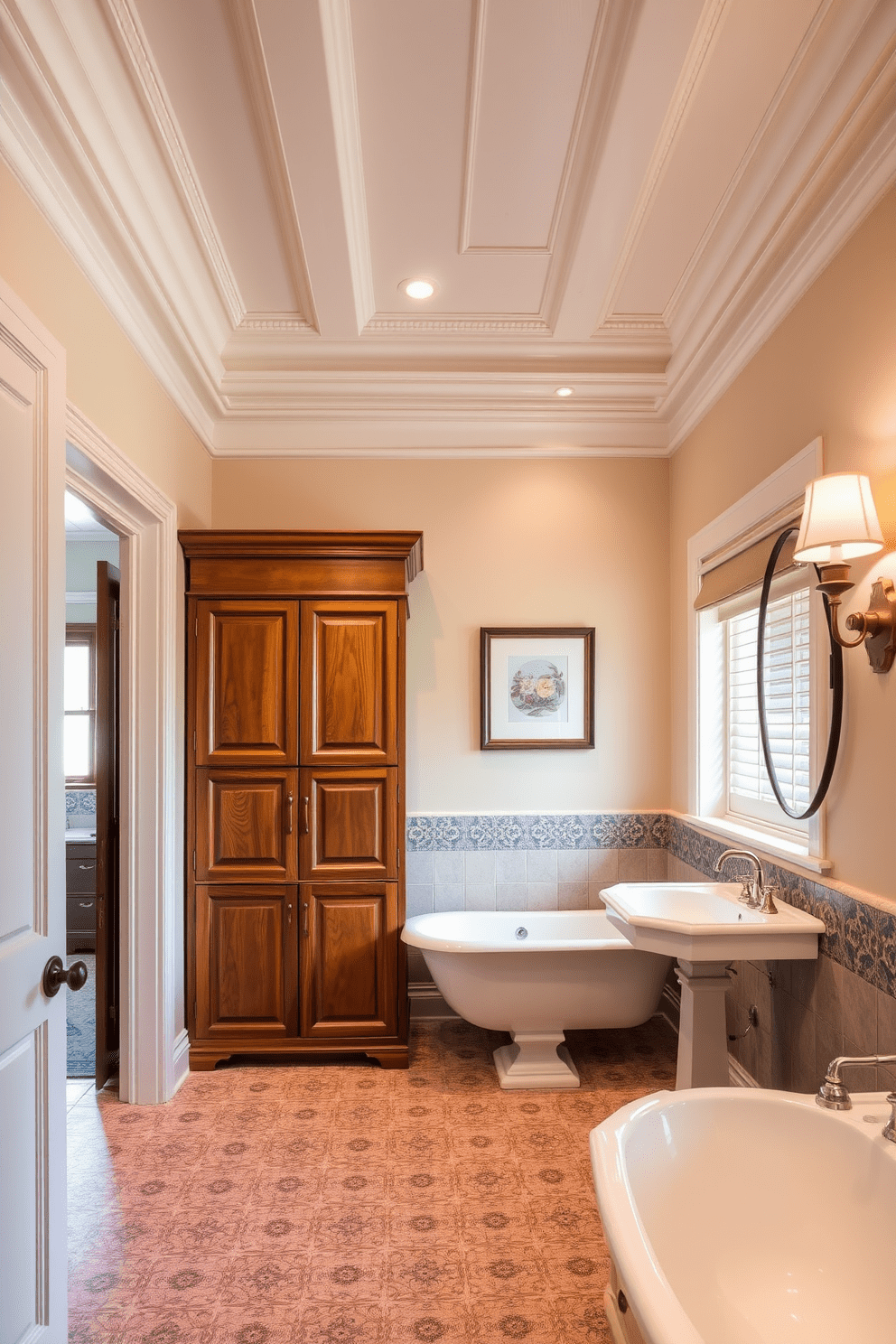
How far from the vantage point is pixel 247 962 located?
3.49 metres

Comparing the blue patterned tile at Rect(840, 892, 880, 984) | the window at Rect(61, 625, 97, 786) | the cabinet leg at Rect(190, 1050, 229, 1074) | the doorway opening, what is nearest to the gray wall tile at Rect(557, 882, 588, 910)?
the cabinet leg at Rect(190, 1050, 229, 1074)

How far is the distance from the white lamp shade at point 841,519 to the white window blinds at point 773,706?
656 millimetres

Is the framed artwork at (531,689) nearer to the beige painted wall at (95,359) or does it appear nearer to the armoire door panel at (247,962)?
the armoire door panel at (247,962)

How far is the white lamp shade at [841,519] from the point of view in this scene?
1.95m

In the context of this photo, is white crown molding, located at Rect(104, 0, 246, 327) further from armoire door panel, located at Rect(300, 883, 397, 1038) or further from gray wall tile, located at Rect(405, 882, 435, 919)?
gray wall tile, located at Rect(405, 882, 435, 919)

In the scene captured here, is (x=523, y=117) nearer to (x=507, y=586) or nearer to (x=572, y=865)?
(x=507, y=586)

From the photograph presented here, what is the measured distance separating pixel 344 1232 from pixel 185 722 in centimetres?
194

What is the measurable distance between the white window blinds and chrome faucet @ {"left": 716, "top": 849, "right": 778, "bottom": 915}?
0.99 feet

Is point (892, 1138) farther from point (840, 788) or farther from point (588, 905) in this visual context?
point (588, 905)

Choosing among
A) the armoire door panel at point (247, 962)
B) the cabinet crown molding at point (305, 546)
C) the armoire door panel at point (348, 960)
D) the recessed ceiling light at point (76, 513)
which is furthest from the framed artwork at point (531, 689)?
the recessed ceiling light at point (76, 513)

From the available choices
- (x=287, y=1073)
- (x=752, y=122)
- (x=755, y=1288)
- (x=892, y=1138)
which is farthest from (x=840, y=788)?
(x=287, y=1073)

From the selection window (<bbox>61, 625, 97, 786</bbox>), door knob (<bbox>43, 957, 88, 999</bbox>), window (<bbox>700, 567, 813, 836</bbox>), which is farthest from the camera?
window (<bbox>61, 625, 97, 786</bbox>)

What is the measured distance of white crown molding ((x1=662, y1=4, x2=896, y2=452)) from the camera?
191 cm

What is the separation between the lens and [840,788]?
7.55ft
